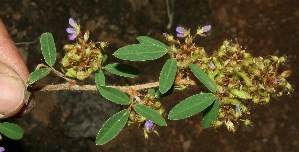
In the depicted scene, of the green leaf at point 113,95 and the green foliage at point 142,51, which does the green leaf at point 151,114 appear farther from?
the green foliage at point 142,51

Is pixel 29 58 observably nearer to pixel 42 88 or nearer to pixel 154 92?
pixel 42 88

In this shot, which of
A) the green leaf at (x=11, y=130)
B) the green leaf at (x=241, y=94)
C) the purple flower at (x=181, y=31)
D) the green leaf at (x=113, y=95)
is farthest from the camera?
the green leaf at (x=11, y=130)

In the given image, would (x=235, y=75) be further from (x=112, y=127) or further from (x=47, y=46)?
(x=47, y=46)

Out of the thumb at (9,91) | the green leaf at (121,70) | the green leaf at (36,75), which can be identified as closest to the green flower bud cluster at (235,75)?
the green leaf at (121,70)

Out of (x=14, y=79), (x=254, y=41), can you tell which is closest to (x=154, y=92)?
(x=14, y=79)

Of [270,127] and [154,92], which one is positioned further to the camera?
[270,127]

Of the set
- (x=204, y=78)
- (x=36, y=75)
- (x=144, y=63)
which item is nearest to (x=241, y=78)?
(x=204, y=78)
